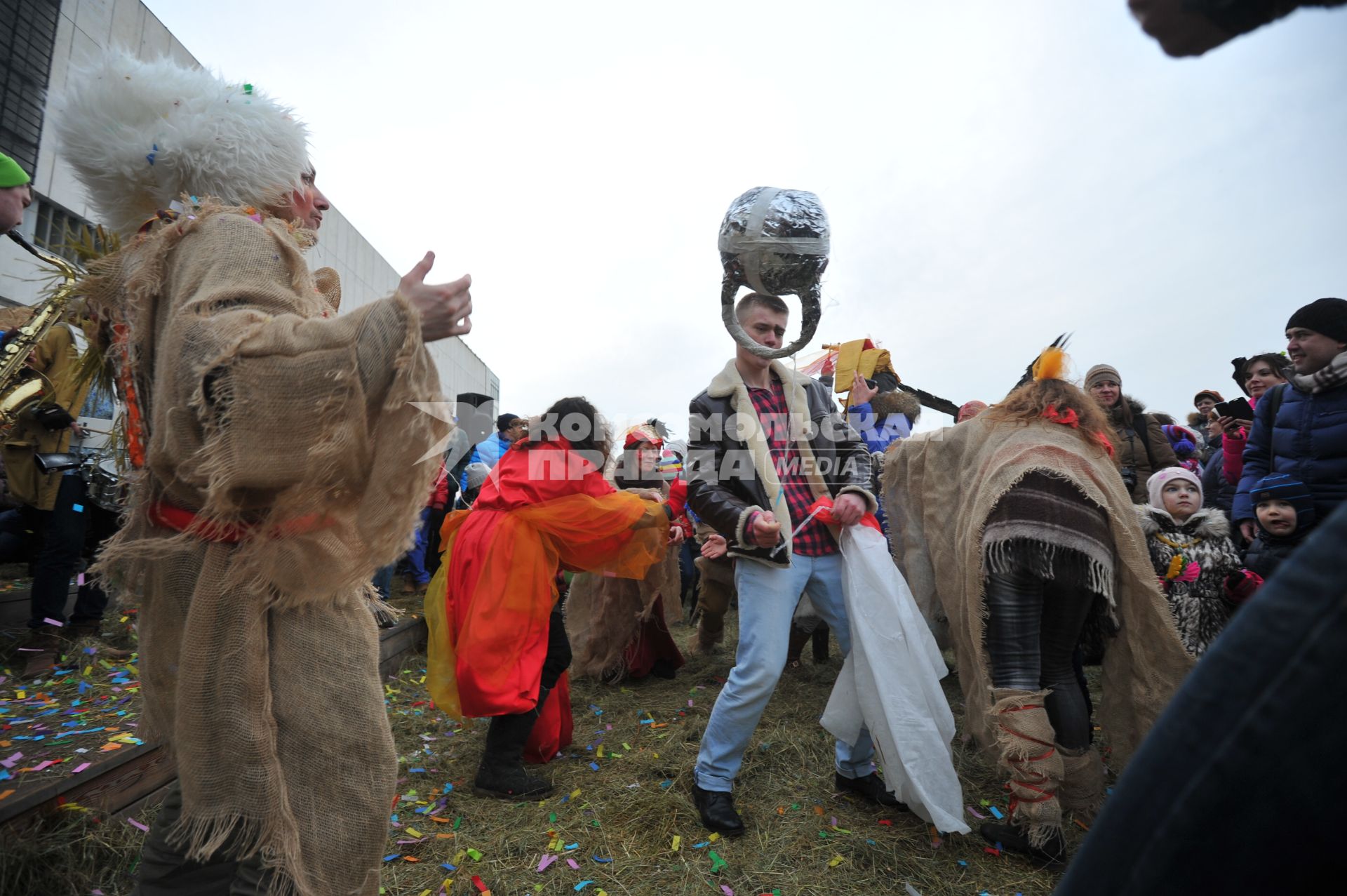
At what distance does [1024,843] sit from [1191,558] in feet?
6.21

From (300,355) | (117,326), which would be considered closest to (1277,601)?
(300,355)

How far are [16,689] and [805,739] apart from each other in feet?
12.9

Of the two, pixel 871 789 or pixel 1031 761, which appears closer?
pixel 1031 761

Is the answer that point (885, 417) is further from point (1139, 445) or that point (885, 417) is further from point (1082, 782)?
point (1082, 782)

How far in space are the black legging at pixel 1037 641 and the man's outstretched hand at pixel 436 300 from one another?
225 cm

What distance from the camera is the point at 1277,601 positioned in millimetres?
537

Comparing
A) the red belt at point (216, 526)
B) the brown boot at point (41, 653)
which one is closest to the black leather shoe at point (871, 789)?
the red belt at point (216, 526)

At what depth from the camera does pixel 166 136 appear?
1.57 meters

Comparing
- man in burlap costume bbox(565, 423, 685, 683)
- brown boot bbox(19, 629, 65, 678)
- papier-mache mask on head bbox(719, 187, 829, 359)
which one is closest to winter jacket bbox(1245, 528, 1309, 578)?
papier-mache mask on head bbox(719, 187, 829, 359)

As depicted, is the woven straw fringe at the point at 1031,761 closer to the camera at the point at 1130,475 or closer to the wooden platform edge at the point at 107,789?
the wooden platform edge at the point at 107,789

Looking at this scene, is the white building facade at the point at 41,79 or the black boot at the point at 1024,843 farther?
the white building facade at the point at 41,79

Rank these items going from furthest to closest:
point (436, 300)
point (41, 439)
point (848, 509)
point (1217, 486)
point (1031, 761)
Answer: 1. point (1217, 486)
2. point (41, 439)
3. point (848, 509)
4. point (1031, 761)
5. point (436, 300)

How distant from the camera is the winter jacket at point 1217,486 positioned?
15.7 ft

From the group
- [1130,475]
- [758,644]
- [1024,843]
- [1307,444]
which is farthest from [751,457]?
[1130,475]
